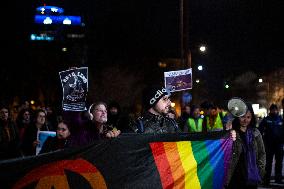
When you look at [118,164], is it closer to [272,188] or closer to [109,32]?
[272,188]

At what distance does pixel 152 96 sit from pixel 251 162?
143cm

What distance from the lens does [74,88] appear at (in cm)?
714

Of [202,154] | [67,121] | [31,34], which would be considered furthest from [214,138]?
[31,34]

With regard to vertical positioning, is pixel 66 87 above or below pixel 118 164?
above

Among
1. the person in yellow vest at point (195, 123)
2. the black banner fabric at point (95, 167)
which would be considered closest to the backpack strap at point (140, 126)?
the black banner fabric at point (95, 167)

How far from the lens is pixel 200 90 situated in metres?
62.0

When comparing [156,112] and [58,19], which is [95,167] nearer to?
[156,112]

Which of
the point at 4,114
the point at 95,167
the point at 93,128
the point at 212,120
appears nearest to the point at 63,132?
the point at 93,128

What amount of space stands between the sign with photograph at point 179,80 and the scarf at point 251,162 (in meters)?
4.11

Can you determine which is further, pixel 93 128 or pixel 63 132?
pixel 63 132

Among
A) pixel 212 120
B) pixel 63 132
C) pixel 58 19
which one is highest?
pixel 58 19

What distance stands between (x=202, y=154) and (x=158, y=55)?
161 ft

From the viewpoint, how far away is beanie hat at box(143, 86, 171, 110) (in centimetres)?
586

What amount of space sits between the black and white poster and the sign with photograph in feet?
10.9
